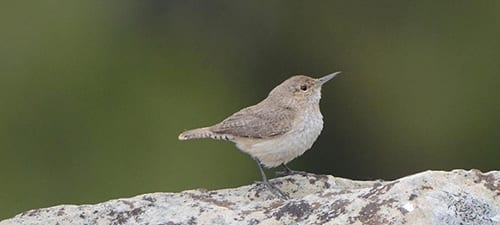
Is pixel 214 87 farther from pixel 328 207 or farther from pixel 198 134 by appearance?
pixel 328 207

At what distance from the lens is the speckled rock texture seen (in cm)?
376

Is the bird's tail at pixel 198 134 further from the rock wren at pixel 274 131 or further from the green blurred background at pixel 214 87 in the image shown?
the green blurred background at pixel 214 87

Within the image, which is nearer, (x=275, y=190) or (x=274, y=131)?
(x=275, y=190)

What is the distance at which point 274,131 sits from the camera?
5.58 meters

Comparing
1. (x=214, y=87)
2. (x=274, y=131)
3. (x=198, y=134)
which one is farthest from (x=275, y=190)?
(x=214, y=87)

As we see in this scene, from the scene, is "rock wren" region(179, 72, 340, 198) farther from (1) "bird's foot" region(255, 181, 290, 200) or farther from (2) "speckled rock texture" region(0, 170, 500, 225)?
(2) "speckled rock texture" region(0, 170, 500, 225)

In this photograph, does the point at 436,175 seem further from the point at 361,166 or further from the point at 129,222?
the point at 361,166

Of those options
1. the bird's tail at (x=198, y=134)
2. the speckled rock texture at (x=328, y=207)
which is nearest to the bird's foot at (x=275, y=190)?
the speckled rock texture at (x=328, y=207)

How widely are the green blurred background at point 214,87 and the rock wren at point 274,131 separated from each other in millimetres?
3360

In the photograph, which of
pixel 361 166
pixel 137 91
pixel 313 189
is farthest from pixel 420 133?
pixel 313 189

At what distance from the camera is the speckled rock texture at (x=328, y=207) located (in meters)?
3.76

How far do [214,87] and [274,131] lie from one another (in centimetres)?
444

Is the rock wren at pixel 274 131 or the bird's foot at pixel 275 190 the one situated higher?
the rock wren at pixel 274 131

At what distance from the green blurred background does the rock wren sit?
3.36 metres
